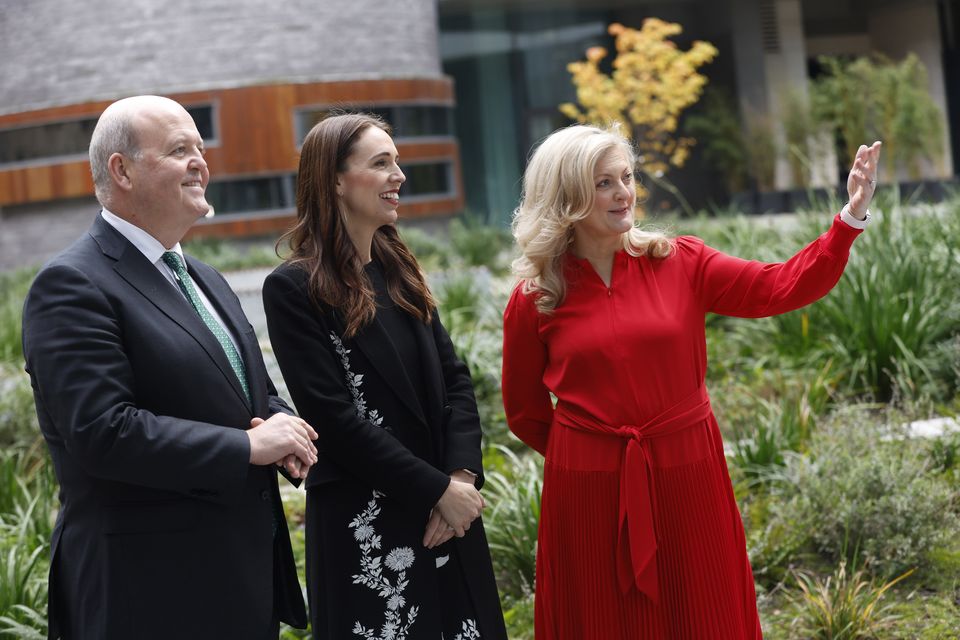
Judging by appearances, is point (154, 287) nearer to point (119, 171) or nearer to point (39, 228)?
point (119, 171)

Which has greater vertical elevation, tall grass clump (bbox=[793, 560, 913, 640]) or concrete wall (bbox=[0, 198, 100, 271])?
concrete wall (bbox=[0, 198, 100, 271])

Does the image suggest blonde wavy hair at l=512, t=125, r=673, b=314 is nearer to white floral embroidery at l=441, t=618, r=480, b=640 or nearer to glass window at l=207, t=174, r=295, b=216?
white floral embroidery at l=441, t=618, r=480, b=640

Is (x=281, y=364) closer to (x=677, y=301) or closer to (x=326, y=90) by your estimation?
(x=677, y=301)

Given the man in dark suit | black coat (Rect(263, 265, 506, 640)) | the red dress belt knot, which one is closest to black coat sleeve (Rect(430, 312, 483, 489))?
black coat (Rect(263, 265, 506, 640))

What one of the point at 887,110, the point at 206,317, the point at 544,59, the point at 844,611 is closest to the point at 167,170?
the point at 206,317

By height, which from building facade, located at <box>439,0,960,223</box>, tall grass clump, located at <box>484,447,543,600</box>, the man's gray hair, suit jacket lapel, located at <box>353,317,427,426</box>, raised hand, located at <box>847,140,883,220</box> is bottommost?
tall grass clump, located at <box>484,447,543,600</box>

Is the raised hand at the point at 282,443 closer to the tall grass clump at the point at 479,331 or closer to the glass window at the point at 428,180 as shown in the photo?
the tall grass clump at the point at 479,331

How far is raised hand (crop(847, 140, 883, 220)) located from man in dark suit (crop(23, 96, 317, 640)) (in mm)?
1503

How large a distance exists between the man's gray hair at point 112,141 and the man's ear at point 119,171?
1cm

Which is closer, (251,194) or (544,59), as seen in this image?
(251,194)

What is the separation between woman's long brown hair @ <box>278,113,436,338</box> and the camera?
290 centimetres

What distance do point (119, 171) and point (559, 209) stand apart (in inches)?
45.9

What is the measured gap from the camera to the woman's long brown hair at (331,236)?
2898mm

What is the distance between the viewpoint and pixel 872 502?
425 cm
